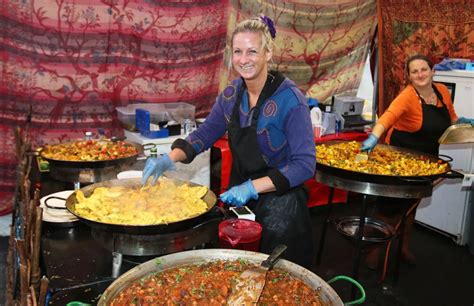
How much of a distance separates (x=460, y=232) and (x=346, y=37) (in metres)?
2.94

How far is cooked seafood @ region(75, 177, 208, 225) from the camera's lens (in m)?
1.88

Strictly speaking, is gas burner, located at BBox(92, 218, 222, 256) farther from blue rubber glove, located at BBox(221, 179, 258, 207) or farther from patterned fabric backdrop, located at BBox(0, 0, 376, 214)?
patterned fabric backdrop, located at BBox(0, 0, 376, 214)

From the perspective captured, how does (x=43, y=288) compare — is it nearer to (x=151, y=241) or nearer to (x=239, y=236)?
(x=151, y=241)

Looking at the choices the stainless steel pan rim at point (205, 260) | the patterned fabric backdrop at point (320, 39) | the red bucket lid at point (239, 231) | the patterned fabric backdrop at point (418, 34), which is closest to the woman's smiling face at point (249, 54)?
the red bucket lid at point (239, 231)

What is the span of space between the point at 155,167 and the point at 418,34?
482 cm

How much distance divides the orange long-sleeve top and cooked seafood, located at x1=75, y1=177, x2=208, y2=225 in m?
2.45

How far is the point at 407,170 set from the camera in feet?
11.4

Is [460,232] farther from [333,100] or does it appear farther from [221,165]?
[221,165]

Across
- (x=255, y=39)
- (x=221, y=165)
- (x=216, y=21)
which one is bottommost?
(x=221, y=165)

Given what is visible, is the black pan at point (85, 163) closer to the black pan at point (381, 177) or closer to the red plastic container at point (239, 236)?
the red plastic container at point (239, 236)

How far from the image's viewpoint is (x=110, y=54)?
4535 mm

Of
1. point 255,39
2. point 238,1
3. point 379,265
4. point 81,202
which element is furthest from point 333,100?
point 81,202

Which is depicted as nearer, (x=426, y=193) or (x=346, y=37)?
(x=426, y=193)

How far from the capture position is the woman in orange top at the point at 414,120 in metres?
4.08
